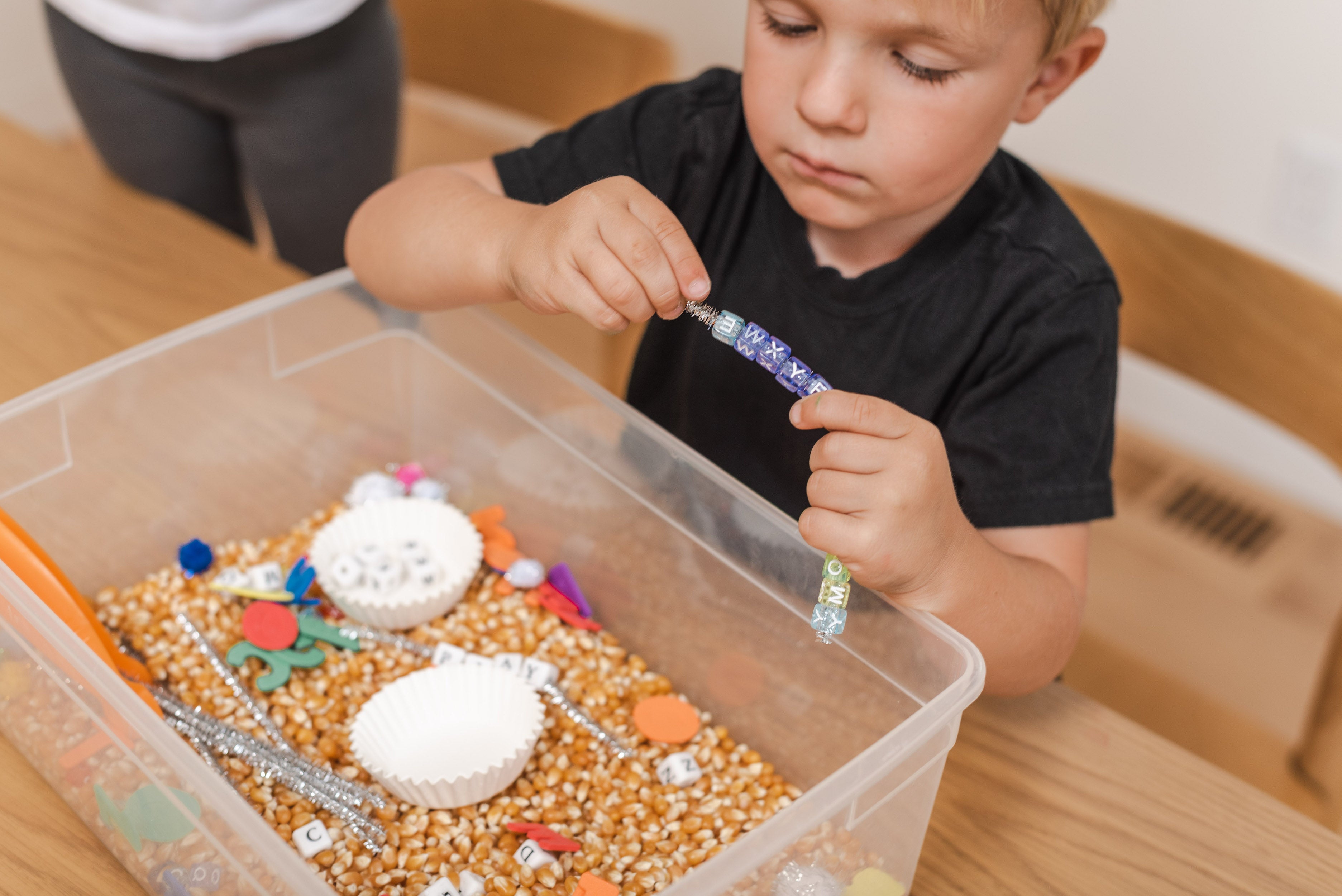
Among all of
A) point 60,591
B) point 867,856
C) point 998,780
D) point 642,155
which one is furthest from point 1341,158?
point 60,591

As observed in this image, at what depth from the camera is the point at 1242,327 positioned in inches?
42.9

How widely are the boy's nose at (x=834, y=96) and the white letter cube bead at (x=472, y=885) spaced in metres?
0.51

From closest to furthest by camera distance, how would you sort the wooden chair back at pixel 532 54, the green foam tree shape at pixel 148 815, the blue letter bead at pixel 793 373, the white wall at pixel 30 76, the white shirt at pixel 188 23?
1. the green foam tree shape at pixel 148 815
2. the blue letter bead at pixel 793 373
3. the white shirt at pixel 188 23
4. the wooden chair back at pixel 532 54
5. the white wall at pixel 30 76

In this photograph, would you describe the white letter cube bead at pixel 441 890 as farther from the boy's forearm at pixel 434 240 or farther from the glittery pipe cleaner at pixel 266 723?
the boy's forearm at pixel 434 240

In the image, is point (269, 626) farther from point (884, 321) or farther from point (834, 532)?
point (884, 321)

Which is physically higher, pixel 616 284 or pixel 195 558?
pixel 616 284

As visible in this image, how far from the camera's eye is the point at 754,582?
2.56 ft

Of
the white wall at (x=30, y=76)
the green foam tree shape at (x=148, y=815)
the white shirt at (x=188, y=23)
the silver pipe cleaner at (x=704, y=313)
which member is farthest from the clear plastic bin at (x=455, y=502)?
the white wall at (x=30, y=76)

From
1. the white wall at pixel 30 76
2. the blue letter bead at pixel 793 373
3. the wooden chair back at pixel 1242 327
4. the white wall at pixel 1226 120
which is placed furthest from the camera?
the white wall at pixel 30 76

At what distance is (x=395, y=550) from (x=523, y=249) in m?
0.26

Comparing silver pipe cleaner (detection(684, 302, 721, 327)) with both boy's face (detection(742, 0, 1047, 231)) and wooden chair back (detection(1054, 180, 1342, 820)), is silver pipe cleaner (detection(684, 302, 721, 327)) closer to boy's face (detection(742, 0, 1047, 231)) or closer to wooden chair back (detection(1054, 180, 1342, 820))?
boy's face (detection(742, 0, 1047, 231))

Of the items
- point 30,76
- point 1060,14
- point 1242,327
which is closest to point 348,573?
point 1060,14

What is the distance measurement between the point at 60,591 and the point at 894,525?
503mm

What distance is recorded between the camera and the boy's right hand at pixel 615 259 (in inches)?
28.4
